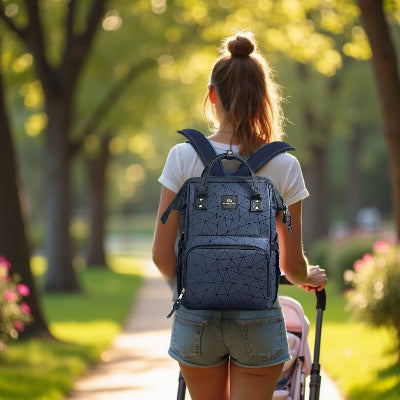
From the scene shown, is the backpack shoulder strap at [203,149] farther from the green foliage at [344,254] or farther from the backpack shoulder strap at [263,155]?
the green foliage at [344,254]

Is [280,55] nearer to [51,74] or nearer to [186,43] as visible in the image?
[186,43]

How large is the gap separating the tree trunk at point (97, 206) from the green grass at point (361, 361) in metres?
17.8

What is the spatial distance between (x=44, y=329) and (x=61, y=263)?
9.84m

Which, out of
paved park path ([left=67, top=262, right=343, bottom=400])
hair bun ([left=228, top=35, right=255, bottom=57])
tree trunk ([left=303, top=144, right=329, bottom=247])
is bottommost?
paved park path ([left=67, top=262, right=343, bottom=400])

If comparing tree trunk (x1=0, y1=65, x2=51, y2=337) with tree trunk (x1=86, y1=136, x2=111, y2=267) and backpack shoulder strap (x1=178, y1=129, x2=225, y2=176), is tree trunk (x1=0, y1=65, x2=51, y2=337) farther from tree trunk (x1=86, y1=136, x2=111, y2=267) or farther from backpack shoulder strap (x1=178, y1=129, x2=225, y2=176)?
tree trunk (x1=86, y1=136, x2=111, y2=267)

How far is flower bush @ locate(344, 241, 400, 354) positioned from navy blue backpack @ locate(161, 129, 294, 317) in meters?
6.09

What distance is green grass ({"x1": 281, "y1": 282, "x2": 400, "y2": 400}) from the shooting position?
8547 mm

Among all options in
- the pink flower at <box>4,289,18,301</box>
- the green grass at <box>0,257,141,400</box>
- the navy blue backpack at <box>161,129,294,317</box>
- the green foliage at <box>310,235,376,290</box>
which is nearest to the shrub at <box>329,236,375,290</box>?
the green foliage at <box>310,235,376,290</box>

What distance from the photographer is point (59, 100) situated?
1948 centimetres

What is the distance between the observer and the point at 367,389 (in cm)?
856

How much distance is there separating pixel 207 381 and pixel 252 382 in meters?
0.17

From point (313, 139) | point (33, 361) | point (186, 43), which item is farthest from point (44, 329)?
point (313, 139)

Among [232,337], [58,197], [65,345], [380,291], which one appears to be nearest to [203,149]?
[232,337]

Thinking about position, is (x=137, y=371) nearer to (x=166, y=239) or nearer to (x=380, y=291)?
(x=380, y=291)
